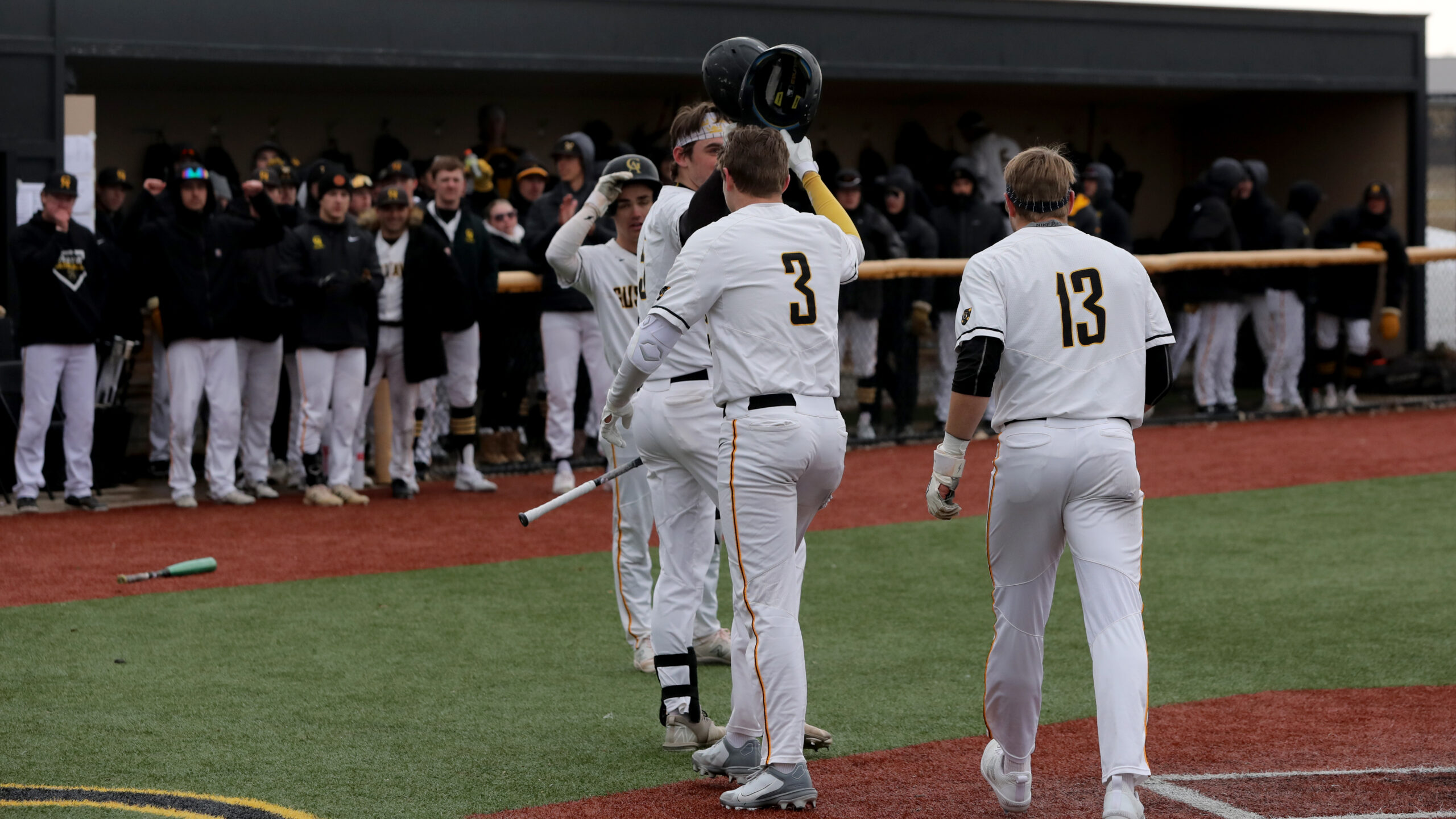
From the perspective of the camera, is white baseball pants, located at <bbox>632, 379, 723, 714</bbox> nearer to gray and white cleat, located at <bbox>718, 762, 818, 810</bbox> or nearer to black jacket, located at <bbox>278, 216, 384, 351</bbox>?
gray and white cleat, located at <bbox>718, 762, 818, 810</bbox>

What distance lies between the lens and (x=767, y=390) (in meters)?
4.13

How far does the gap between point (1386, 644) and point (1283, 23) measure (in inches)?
459

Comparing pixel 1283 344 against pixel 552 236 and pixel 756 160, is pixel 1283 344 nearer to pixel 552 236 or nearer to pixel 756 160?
pixel 552 236

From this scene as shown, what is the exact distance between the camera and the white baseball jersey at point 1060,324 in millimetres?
3969

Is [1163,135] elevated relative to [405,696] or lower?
elevated

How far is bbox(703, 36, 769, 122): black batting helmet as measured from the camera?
4.70 metres

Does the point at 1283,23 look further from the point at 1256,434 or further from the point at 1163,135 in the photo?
the point at 1256,434

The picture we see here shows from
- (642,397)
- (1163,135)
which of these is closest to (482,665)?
(642,397)

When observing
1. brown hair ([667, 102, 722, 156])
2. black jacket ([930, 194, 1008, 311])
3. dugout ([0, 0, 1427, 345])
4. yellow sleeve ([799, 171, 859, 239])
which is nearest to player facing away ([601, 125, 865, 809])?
yellow sleeve ([799, 171, 859, 239])

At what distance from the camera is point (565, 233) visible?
5.94m

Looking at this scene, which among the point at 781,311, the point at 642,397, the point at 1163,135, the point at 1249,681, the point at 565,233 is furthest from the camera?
the point at 1163,135

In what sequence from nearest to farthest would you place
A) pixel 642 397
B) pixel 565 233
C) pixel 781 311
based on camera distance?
1. pixel 781 311
2. pixel 642 397
3. pixel 565 233

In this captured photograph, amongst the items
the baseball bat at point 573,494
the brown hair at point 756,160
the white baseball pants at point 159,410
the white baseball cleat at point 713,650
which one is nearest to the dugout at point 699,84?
the white baseball pants at point 159,410

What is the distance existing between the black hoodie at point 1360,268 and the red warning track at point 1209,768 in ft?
30.0
